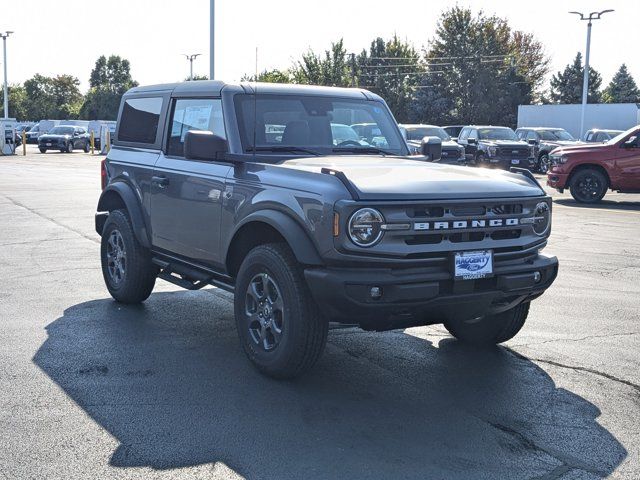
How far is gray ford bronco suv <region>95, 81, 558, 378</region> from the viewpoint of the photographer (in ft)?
15.1

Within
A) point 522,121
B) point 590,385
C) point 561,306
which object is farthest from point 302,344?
point 522,121

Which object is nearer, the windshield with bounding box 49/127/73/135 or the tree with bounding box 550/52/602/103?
the windshield with bounding box 49/127/73/135

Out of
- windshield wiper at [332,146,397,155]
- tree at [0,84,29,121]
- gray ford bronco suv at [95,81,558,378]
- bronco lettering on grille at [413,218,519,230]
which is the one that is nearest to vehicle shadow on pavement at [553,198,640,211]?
gray ford bronco suv at [95,81,558,378]

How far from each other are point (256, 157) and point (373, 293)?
1673mm

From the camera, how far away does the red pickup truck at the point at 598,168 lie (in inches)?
691

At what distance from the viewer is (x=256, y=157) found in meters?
5.73

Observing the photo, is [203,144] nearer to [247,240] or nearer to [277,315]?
[247,240]

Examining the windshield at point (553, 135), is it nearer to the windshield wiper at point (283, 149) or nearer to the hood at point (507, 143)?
the hood at point (507, 143)

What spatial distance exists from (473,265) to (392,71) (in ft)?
218

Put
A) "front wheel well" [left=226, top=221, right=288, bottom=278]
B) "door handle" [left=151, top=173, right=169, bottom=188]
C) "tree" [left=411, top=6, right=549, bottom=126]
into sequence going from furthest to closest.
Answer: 1. "tree" [left=411, top=6, right=549, bottom=126]
2. "door handle" [left=151, top=173, right=169, bottom=188]
3. "front wheel well" [left=226, top=221, right=288, bottom=278]

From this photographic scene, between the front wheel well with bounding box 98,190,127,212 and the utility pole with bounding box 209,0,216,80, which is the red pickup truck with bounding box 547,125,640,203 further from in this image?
the utility pole with bounding box 209,0,216,80

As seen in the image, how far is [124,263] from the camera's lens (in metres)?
7.25

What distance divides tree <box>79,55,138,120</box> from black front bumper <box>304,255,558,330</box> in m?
93.6

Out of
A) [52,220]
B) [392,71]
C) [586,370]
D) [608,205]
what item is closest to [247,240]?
[586,370]
